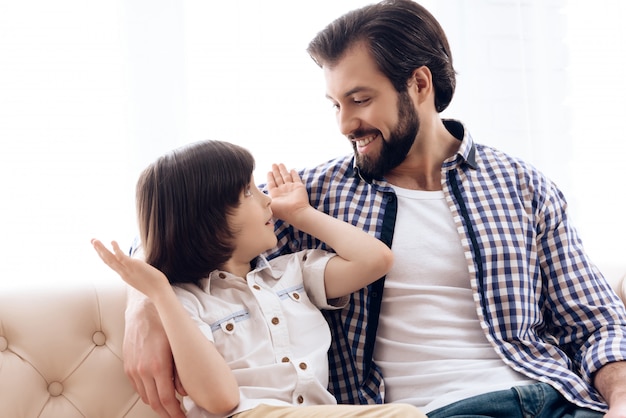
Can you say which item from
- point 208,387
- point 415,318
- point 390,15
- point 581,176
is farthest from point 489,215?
point 581,176

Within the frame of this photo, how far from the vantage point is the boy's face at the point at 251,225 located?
4.78 feet

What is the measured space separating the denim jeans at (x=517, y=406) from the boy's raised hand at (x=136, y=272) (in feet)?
1.99

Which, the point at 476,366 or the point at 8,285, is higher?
the point at 8,285

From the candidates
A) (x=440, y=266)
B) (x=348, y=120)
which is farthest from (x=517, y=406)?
(x=348, y=120)

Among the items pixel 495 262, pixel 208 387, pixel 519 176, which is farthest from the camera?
pixel 519 176

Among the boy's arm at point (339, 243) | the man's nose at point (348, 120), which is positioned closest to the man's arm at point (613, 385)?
the boy's arm at point (339, 243)

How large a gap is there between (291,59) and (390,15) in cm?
44

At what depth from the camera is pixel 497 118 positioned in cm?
233

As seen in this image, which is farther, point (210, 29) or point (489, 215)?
point (210, 29)

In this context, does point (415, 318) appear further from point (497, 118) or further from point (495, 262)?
point (497, 118)

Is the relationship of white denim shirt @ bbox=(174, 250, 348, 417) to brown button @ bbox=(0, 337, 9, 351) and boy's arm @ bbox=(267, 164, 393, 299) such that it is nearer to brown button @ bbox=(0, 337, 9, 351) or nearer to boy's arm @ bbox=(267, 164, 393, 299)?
boy's arm @ bbox=(267, 164, 393, 299)

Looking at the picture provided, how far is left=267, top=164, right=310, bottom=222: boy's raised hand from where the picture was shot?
62.6 inches

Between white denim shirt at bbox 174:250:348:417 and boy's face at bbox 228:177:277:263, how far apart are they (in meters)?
0.05

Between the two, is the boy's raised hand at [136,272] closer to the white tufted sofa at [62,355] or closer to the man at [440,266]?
the man at [440,266]
